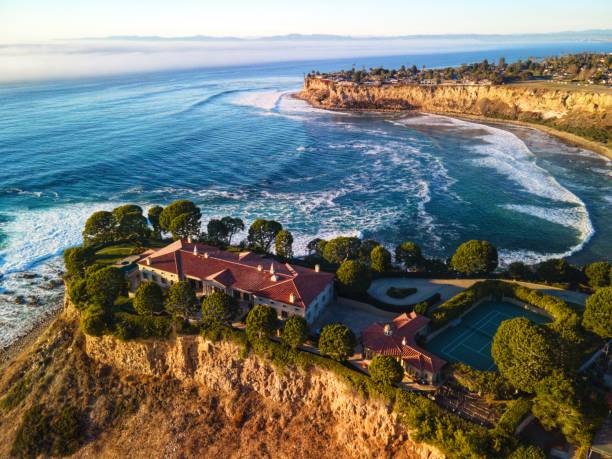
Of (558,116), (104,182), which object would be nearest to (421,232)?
(104,182)

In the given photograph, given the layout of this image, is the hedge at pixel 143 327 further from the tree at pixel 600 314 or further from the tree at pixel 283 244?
the tree at pixel 600 314

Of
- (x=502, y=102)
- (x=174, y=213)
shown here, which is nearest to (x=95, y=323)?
(x=174, y=213)

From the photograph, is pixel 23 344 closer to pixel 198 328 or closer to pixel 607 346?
pixel 198 328

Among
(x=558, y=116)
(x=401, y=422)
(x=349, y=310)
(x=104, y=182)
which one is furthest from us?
(x=558, y=116)

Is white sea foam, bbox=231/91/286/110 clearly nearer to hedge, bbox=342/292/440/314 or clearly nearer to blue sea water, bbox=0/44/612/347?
blue sea water, bbox=0/44/612/347

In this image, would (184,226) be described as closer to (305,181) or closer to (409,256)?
(409,256)

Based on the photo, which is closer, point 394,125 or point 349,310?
point 349,310
